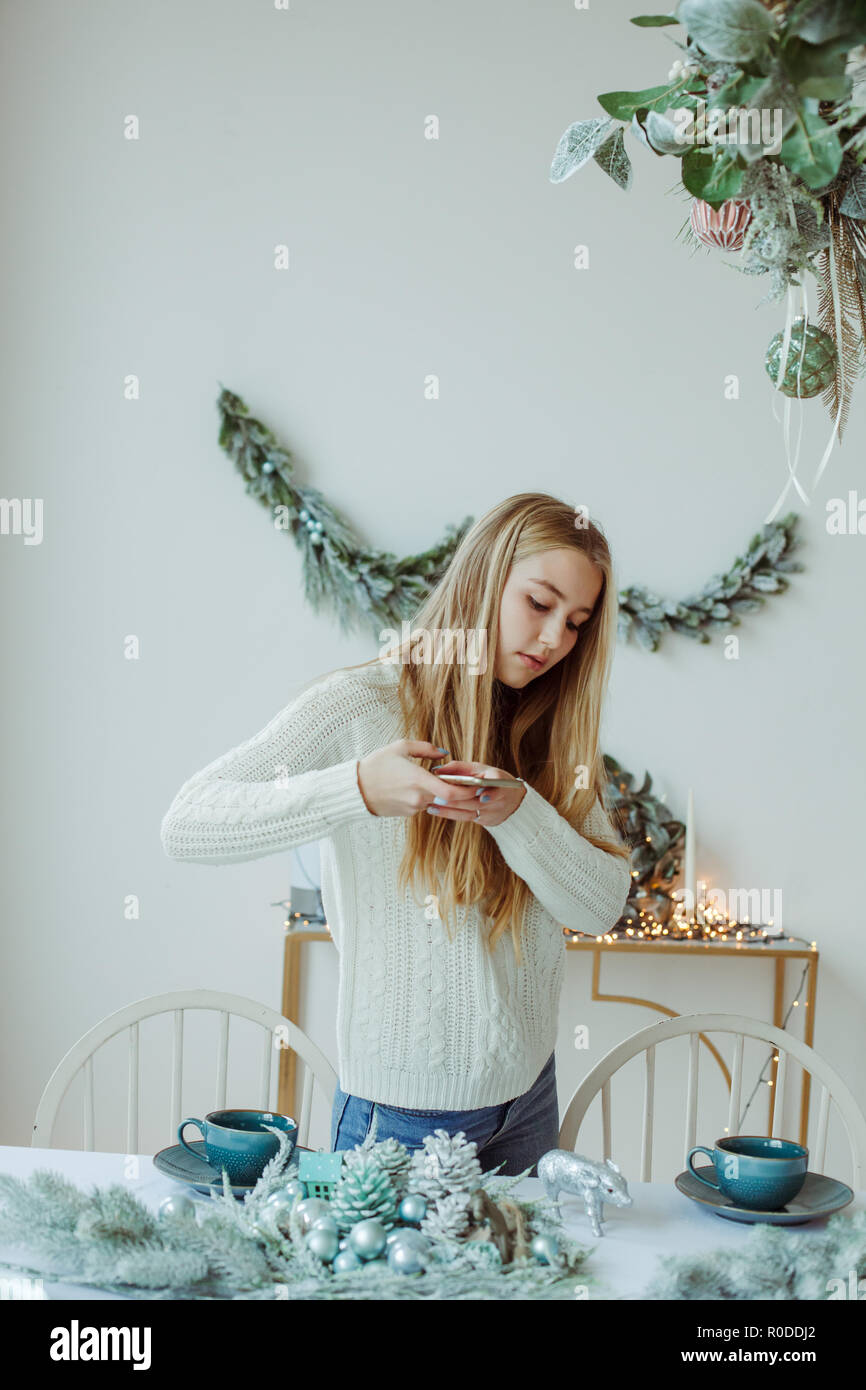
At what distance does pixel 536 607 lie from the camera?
1.47 meters

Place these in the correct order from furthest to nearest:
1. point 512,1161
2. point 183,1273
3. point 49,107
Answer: point 49,107 < point 512,1161 < point 183,1273

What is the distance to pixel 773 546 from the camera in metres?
2.65

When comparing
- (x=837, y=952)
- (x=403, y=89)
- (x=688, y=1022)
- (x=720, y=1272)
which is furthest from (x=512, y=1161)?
(x=403, y=89)

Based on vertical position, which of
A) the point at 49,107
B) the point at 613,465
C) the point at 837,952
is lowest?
the point at 837,952

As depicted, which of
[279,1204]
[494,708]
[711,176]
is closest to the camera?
[711,176]

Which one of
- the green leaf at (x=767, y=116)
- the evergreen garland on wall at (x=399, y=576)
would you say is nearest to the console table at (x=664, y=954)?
the evergreen garland on wall at (x=399, y=576)

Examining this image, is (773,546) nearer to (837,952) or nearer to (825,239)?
(837,952)

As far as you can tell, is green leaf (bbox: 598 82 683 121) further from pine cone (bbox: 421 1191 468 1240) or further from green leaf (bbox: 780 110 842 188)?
pine cone (bbox: 421 1191 468 1240)

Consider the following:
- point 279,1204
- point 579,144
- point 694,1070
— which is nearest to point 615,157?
point 579,144

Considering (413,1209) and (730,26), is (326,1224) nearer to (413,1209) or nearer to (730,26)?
(413,1209)

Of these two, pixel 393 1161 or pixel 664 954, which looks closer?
pixel 393 1161

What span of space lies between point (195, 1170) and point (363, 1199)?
0.91 feet

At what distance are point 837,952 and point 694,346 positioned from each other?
4.59ft

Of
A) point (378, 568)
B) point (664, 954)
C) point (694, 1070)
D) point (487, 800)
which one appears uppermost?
point (378, 568)
